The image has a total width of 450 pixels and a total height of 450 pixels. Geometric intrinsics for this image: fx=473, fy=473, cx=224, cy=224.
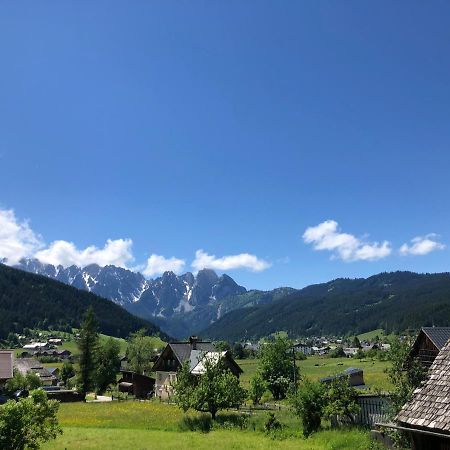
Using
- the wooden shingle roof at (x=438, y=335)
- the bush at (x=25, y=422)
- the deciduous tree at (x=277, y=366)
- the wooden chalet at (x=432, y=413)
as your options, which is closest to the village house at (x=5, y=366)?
the deciduous tree at (x=277, y=366)

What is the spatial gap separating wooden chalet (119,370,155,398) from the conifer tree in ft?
18.6

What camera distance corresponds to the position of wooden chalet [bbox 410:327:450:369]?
36.9 m

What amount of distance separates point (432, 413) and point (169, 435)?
96.1 ft

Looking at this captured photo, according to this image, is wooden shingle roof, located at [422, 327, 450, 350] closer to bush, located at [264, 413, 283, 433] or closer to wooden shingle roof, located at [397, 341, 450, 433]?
bush, located at [264, 413, 283, 433]

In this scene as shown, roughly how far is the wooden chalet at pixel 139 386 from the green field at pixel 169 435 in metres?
31.1

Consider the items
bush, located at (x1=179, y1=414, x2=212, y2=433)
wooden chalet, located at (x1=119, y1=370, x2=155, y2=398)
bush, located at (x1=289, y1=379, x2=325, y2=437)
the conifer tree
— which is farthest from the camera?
the conifer tree

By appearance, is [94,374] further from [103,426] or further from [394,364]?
[394,364]

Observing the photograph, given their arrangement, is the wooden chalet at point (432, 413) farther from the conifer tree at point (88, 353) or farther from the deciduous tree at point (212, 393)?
the conifer tree at point (88, 353)

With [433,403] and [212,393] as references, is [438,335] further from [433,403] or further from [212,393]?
[433,403]

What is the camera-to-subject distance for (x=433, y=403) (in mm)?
10953

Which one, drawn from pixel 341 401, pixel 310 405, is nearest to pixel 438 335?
pixel 341 401

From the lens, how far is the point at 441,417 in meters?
10.4

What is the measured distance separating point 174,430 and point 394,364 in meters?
24.0

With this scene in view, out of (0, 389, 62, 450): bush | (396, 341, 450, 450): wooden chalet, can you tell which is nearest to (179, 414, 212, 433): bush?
(0, 389, 62, 450): bush
